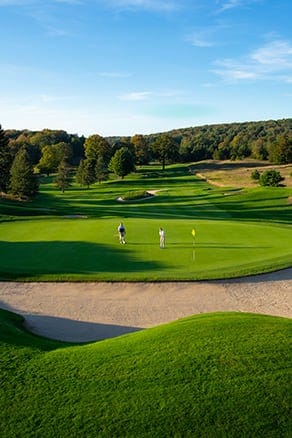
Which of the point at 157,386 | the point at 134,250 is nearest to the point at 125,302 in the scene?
the point at 134,250

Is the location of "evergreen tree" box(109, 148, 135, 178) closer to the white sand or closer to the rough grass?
the rough grass

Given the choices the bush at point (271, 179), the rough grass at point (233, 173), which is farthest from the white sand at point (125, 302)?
the rough grass at point (233, 173)

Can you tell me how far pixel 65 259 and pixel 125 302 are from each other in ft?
18.7

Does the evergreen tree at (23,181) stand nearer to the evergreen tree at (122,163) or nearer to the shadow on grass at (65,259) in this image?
the evergreen tree at (122,163)

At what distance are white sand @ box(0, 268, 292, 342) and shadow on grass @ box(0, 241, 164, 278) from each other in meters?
1.26

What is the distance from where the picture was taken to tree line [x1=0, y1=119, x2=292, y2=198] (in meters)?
63.7

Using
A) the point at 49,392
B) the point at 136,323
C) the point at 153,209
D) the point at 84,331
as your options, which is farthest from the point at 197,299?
the point at 153,209

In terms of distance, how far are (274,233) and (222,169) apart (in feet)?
245

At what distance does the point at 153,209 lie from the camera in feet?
166

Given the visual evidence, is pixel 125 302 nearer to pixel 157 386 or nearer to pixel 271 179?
pixel 157 386

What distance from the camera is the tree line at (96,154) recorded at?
63.7 m

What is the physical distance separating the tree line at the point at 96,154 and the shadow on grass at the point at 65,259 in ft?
129

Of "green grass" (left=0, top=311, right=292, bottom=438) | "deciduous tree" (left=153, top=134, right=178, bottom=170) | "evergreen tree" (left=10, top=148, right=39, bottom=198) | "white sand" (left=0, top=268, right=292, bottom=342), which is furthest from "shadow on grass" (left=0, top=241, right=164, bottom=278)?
"deciduous tree" (left=153, top=134, right=178, bottom=170)

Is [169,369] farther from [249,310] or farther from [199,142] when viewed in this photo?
[199,142]
